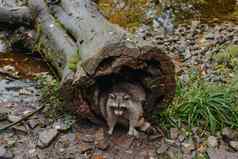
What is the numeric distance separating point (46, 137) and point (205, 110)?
1565mm

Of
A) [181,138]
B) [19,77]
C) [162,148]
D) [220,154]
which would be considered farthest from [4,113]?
[220,154]

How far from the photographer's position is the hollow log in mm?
3656

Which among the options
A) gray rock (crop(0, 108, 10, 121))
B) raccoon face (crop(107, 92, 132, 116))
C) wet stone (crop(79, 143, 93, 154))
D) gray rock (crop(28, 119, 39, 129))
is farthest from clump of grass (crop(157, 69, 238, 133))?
gray rock (crop(0, 108, 10, 121))

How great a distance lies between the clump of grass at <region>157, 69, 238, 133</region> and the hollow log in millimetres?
322

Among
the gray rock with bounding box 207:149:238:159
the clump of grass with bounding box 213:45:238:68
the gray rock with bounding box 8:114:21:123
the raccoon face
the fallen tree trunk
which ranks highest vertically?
the fallen tree trunk

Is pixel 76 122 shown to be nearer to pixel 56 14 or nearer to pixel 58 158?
pixel 58 158

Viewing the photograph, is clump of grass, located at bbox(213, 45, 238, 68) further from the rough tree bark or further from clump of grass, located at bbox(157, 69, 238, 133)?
the rough tree bark

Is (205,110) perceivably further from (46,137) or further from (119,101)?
(46,137)

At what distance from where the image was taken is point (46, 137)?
13.4 feet

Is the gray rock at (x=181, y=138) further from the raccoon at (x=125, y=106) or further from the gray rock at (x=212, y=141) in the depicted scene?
the raccoon at (x=125, y=106)

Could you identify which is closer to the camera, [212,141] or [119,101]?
[119,101]

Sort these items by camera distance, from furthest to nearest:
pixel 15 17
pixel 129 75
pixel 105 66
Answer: pixel 15 17
pixel 129 75
pixel 105 66

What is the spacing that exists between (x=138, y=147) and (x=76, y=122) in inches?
26.4

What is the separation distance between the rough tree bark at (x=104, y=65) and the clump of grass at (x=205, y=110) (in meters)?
0.32
